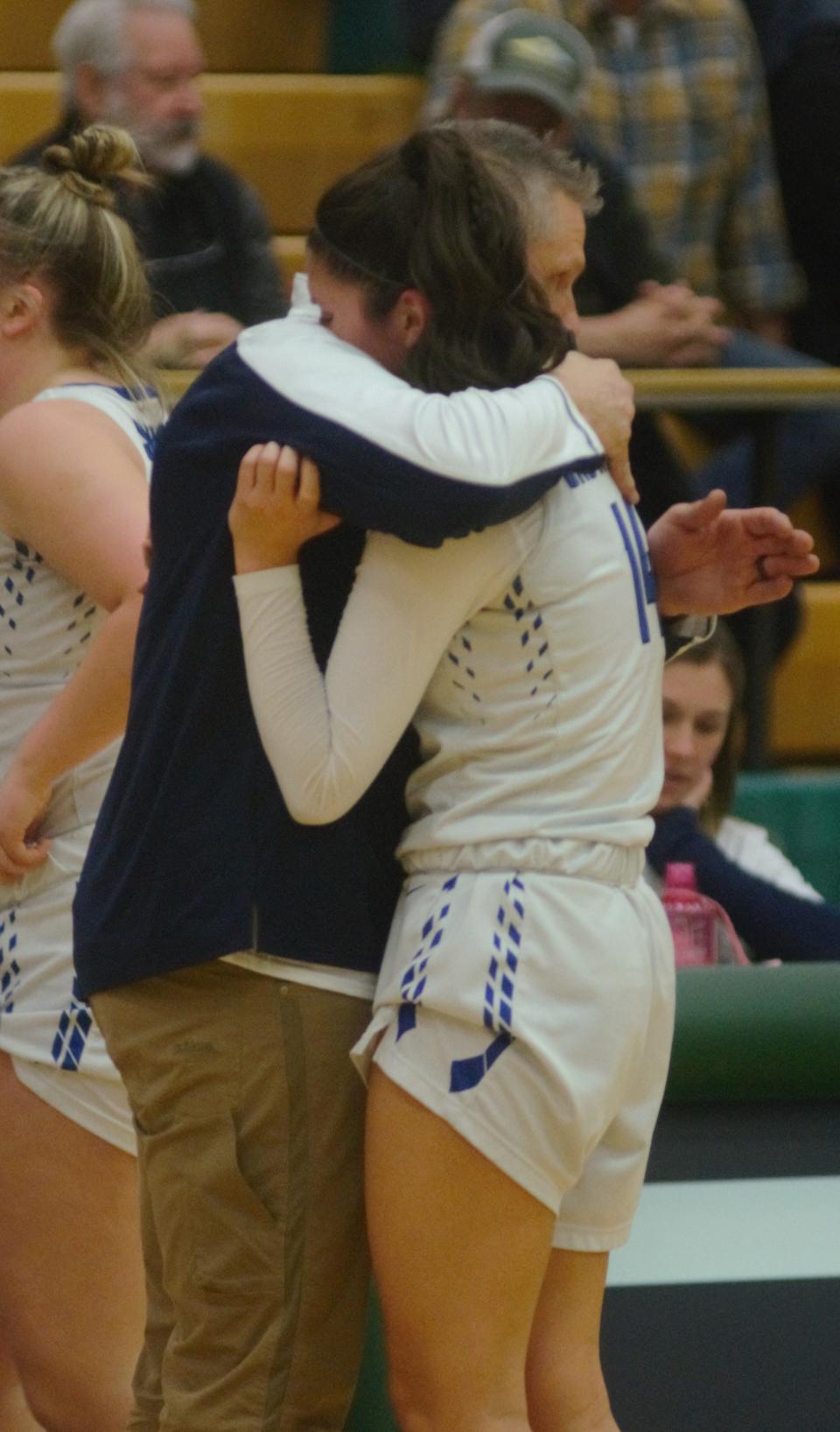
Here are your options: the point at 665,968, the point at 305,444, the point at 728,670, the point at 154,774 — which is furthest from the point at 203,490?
the point at 728,670

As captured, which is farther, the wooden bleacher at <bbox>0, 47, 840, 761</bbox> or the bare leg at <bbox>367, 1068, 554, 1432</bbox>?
the wooden bleacher at <bbox>0, 47, 840, 761</bbox>

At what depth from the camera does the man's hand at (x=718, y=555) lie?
64.6 inches

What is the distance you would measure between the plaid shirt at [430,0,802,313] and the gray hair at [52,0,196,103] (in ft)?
1.89

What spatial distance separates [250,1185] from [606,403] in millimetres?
602

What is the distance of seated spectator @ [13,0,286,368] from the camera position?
357 cm

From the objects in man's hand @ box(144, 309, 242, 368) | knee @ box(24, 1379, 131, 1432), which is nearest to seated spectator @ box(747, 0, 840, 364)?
man's hand @ box(144, 309, 242, 368)

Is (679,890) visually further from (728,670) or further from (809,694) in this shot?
(809,694)

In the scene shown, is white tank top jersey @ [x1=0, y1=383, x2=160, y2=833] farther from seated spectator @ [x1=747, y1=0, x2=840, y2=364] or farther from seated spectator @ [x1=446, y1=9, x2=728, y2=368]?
seated spectator @ [x1=747, y1=0, x2=840, y2=364]

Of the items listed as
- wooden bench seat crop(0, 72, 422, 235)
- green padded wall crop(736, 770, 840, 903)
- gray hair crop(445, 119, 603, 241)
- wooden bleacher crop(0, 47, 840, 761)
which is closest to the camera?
gray hair crop(445, 119, 603, 241)

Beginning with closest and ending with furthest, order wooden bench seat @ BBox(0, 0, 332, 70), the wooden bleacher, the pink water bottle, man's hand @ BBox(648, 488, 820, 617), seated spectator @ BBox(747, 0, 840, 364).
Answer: man's hand @ BBox(648, 488, 820, 617)
the pink water bottle
seated spectator @ BBox(747, 0, 840, 364)
the wooden bleacher
wooden bench seat @ BBox(0, 0, 332, 70)

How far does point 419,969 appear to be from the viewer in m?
1.43

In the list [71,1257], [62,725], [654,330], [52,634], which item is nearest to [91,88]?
[654,330]

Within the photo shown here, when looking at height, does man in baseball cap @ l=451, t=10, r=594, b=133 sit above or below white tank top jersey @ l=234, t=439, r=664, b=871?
below

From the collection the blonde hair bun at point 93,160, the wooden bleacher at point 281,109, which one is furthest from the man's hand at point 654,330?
the blonde hair bun at point 93,160
